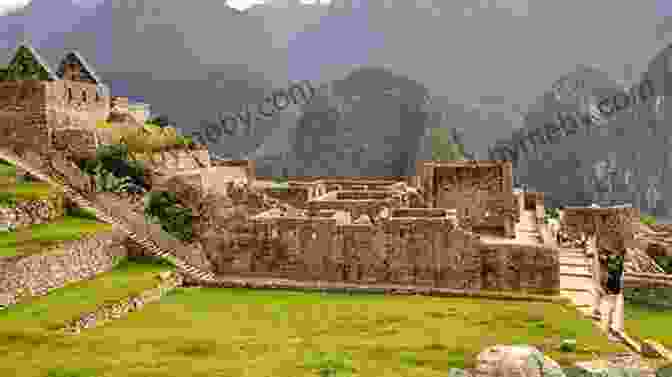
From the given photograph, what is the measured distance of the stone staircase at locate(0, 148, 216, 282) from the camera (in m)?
25.1

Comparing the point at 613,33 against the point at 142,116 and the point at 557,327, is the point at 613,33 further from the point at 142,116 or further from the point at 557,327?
the point at 557,327

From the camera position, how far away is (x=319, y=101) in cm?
11500

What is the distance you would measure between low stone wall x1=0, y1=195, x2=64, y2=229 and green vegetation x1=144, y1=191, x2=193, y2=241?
3916mm

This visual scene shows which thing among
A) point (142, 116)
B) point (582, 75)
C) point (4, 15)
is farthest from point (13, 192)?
point (4, 15)

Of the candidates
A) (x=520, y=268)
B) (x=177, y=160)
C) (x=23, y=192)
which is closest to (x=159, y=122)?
(x=177, y=160)

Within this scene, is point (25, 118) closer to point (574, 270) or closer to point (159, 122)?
point (159, 122)

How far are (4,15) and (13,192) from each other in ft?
437

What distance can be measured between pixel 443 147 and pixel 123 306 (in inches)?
3172

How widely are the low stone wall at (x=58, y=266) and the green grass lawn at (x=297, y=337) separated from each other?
111 inches

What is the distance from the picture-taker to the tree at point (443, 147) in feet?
295

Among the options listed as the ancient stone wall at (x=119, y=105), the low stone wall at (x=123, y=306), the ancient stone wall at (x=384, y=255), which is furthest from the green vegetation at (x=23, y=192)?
the ancient stone wall at (x=119, y=105)

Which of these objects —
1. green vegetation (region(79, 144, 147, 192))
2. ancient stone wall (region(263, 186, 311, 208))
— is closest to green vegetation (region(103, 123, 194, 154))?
green vegetation (region(79, 144, 147, 192))

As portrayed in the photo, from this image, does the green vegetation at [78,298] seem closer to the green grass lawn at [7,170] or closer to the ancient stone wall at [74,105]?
the green grass lawn at [7,170]

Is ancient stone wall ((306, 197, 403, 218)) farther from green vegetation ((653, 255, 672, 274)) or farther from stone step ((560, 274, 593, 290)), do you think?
green vegetation ((653, 255, 672, 274))
